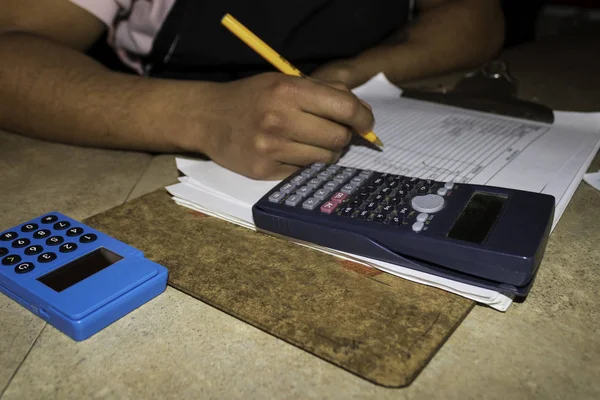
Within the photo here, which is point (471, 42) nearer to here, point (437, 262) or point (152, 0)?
point (152, 0)

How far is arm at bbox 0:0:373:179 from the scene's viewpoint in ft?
1.99

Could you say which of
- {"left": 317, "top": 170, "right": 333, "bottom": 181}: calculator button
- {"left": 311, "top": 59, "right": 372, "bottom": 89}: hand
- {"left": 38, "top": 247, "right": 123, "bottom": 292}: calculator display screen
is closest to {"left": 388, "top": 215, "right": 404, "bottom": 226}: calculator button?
{"left": 317, "top": 170, "right": 333, "bottom": 181}: calculator button

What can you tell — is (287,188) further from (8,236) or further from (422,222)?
(8,236)

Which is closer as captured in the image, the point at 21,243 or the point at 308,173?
the point at 21,243

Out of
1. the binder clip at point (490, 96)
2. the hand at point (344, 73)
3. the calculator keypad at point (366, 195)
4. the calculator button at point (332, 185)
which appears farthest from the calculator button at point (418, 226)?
the hand at point (344, 73)

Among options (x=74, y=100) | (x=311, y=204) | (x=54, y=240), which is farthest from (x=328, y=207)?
(x=74, y=100)

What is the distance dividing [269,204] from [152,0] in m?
0.48

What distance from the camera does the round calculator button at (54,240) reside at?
0.47 metres

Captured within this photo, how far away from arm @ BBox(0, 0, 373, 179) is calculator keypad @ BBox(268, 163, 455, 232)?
0.20 feet

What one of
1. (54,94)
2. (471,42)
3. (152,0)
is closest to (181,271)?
(54,94)

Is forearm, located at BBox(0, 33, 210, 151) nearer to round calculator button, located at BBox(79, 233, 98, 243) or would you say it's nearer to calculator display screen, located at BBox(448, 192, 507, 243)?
round calculator button, located at BBox(79, 233, 98, 243)

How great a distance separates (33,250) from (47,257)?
2 cm

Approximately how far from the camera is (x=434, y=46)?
3.41 feet

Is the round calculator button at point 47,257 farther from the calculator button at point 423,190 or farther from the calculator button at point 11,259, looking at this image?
the calculator button at point 423,190
